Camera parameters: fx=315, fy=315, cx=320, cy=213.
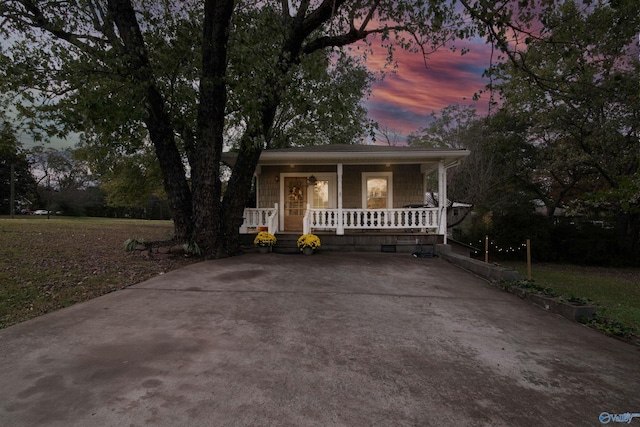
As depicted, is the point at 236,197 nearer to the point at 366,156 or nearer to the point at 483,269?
the point at 366,156

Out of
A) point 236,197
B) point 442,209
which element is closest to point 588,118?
point 442,209

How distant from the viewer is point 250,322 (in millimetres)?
3586

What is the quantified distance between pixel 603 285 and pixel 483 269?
698 centimetres

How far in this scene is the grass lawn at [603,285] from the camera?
6807mm

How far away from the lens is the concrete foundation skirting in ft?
19.4

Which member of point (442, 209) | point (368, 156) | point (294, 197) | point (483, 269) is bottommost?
point (483, 269)

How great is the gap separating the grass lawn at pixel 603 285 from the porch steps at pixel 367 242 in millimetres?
3090

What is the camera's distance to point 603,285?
33.9ft

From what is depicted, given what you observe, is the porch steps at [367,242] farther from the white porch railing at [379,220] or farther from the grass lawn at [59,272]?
the grass lawn at [59,272]

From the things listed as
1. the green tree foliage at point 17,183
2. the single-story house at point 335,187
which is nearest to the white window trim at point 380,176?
the single-story house at point 335,187

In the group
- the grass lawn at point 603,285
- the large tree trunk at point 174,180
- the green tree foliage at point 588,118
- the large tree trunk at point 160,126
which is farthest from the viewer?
the green tree foliage at point 588,118

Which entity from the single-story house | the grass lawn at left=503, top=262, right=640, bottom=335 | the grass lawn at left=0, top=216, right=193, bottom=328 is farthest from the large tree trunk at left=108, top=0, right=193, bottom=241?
A: the grass lawn at left=503, top=262, right=640, bottom=335

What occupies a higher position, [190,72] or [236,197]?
[190,72]

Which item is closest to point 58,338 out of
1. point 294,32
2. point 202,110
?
point 202,110
